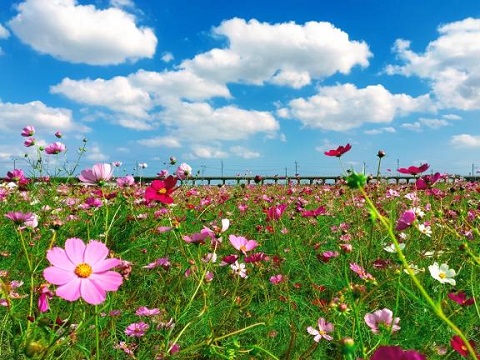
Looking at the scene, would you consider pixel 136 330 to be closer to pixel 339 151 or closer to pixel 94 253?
pixel 94 253

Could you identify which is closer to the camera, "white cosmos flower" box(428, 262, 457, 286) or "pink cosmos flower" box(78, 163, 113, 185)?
"pink cosmos flower" box(78, 163, 113, 185)

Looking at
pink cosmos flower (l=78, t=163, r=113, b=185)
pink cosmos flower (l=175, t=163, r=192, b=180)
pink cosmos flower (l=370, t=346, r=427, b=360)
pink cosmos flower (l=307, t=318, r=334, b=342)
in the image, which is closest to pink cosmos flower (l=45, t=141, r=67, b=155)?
pink cosmos flower (l=175, t=163, r=192, b=180)

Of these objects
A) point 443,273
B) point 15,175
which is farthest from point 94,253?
point 15,175

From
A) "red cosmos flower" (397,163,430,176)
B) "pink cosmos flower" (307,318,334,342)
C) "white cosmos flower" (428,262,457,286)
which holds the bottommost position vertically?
"pink cosmos flower" (307,318,334,342)

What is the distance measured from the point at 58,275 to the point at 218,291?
1.37 meters

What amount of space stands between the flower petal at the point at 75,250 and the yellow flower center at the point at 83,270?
0.05 feet

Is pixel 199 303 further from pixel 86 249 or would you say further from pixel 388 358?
pixel 388 358

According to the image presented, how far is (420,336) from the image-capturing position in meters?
1.58

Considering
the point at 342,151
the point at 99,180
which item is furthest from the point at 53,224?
the point at 342,151

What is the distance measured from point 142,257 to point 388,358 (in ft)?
6.74

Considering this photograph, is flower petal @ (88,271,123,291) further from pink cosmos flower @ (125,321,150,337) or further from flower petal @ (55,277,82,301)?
pink cosmos flower @ (125,321,150,337)

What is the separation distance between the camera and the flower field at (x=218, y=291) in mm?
752

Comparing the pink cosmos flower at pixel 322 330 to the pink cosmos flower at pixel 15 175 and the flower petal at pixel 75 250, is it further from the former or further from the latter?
the pink cosmos flower at pixel 15 175

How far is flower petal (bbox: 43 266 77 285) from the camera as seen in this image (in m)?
0.65
